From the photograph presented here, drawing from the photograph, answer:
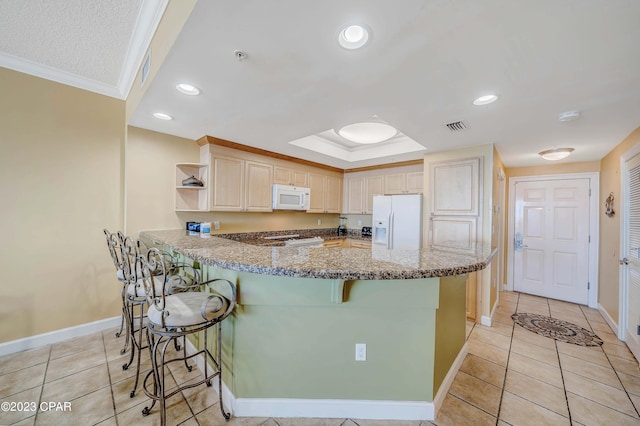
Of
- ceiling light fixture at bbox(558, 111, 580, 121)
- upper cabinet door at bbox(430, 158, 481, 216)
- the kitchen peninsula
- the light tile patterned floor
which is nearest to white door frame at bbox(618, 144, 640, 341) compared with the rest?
the light tile patterned floor

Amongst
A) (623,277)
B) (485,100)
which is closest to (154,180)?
(485,100)

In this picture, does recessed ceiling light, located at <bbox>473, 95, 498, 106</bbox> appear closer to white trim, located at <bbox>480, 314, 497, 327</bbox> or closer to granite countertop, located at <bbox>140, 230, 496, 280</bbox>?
granite countertop, located at <bbox>140, 230, 496, 280</bbox>

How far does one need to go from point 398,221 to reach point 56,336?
430 centimetres

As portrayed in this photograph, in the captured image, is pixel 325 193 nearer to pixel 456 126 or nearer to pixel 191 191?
pixel 191 191

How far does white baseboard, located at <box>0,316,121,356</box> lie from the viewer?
7.42 feet

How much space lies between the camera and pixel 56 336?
2473 millimetres

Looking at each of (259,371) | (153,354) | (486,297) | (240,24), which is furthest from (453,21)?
(486,297)

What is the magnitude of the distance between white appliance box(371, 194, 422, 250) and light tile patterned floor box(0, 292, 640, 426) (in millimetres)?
1498

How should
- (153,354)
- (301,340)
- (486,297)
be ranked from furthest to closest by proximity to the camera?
(486,297) → (301,340) → (153,354)

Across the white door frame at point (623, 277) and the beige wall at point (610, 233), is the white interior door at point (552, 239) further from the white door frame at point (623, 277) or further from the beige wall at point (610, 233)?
the white door frame at point (623, 277)

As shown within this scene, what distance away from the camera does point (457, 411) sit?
164 centimetres

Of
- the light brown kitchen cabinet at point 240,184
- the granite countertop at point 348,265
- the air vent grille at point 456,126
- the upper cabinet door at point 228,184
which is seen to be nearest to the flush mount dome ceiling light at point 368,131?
the air vent grille at point 456,126

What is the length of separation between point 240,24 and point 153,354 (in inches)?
74.1

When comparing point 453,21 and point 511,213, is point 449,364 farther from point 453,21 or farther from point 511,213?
point 511,213
